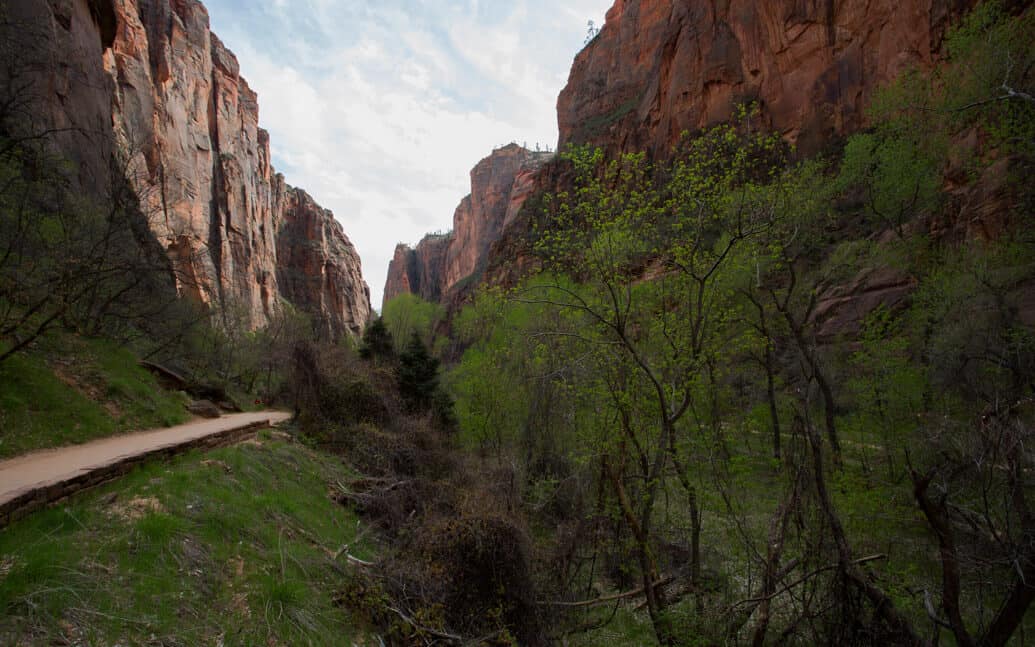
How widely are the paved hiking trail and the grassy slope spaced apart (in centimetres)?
33

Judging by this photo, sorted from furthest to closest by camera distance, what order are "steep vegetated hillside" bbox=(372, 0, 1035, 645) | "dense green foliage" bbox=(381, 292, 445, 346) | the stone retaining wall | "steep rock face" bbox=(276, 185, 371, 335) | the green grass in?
"steep rock face" bbox=(276, 185, 371, 335) < "dense green foliage" bbox=(381, 292, 445, 346) < "steep vegetated hillside" bbox=(372, 0, 1035, 645) < the stone retaining wall < the green grass

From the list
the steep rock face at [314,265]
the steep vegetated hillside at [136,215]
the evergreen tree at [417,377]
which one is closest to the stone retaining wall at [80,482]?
the steep vegetated hillside at [136,215]

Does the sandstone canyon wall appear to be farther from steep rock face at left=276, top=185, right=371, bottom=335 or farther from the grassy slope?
steep rock face at left=276, top=185, right=371, bottom=335

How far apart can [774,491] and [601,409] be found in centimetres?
532

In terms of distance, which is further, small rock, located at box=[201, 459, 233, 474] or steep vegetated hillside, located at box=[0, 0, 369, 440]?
steep vegetated hillside, located at box=[0, 0, 369, 440]

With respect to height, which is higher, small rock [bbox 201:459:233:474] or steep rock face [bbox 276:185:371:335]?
steep rock face [bbox 276:185:371:335]

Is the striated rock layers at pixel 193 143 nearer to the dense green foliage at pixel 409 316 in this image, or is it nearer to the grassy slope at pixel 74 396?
the grassy slope at pixel 74 396

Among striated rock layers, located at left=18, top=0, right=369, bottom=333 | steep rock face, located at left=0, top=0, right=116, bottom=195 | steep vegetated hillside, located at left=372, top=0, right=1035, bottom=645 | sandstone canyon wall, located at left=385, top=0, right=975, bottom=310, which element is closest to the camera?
steep vegetated hillside, located at left=372, top=0, right=1035, bottom=645

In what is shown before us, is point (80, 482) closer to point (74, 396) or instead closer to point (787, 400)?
point (74, 396)

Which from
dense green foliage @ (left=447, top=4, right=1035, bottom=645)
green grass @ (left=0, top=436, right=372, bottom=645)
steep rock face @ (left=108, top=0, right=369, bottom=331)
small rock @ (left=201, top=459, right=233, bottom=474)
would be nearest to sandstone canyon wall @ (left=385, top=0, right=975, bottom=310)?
dense green foliage @ (left=447, top=4, right=1035, bottom=645)

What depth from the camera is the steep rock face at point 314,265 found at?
75.5 meters

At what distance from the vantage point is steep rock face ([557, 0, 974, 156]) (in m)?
24.4

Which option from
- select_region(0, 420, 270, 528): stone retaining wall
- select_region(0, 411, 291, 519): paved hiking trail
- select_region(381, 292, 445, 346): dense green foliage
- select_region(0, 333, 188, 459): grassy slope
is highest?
select_region(381, 292, 445, 346): dense green foliage

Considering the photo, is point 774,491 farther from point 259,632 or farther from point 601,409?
point 259,632
